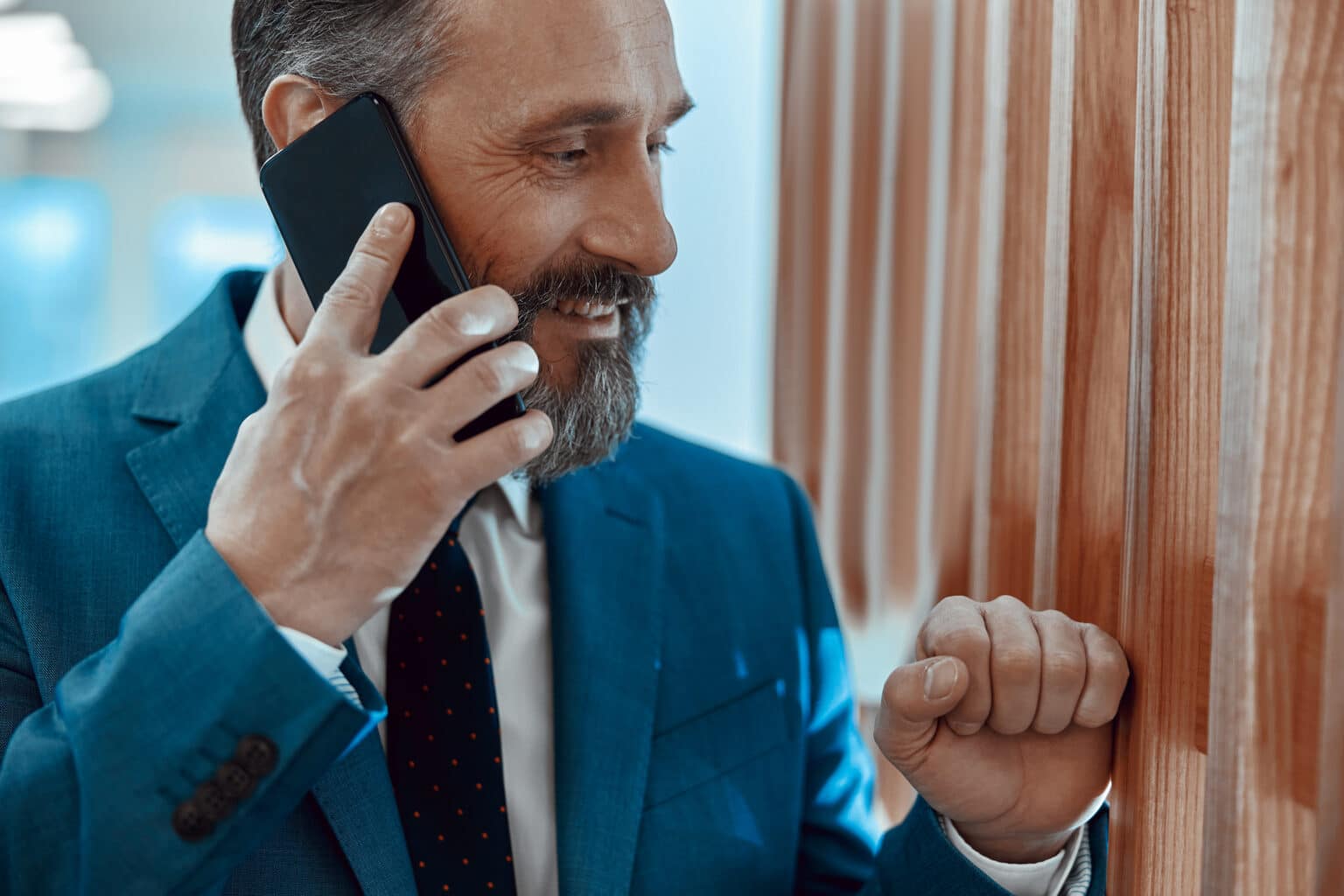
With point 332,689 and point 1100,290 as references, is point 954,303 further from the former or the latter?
point 332,689

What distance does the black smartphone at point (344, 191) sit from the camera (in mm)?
875

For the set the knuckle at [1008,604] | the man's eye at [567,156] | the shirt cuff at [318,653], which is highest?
the man's eye at [567,156]

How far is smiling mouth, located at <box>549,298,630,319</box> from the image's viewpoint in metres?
0.99

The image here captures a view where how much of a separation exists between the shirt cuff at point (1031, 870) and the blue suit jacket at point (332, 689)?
0.08 feet

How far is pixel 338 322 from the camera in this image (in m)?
0.75

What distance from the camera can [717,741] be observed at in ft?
3.58

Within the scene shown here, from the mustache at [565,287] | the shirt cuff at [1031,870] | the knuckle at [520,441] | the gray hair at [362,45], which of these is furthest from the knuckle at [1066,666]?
the gray hair at [362,45]

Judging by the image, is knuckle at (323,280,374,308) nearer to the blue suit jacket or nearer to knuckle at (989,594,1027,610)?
the blue suit jacket

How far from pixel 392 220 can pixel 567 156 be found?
193 millimetres

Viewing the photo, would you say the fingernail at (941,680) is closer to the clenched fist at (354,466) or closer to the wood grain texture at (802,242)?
the clenched fist at (354,466)

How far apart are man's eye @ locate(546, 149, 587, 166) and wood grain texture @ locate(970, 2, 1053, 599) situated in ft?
1.19

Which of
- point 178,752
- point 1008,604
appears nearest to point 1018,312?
point 1008,604

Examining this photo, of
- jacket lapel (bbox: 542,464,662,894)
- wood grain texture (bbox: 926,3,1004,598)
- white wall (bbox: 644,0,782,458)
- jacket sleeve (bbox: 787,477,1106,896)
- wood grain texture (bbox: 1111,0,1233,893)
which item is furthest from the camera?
white wall (bbox: 644,0,782,458)

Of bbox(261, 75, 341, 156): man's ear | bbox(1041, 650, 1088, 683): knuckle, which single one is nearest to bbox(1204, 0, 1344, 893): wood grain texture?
bbox(1041, 650, 1088, 683): knuckle
